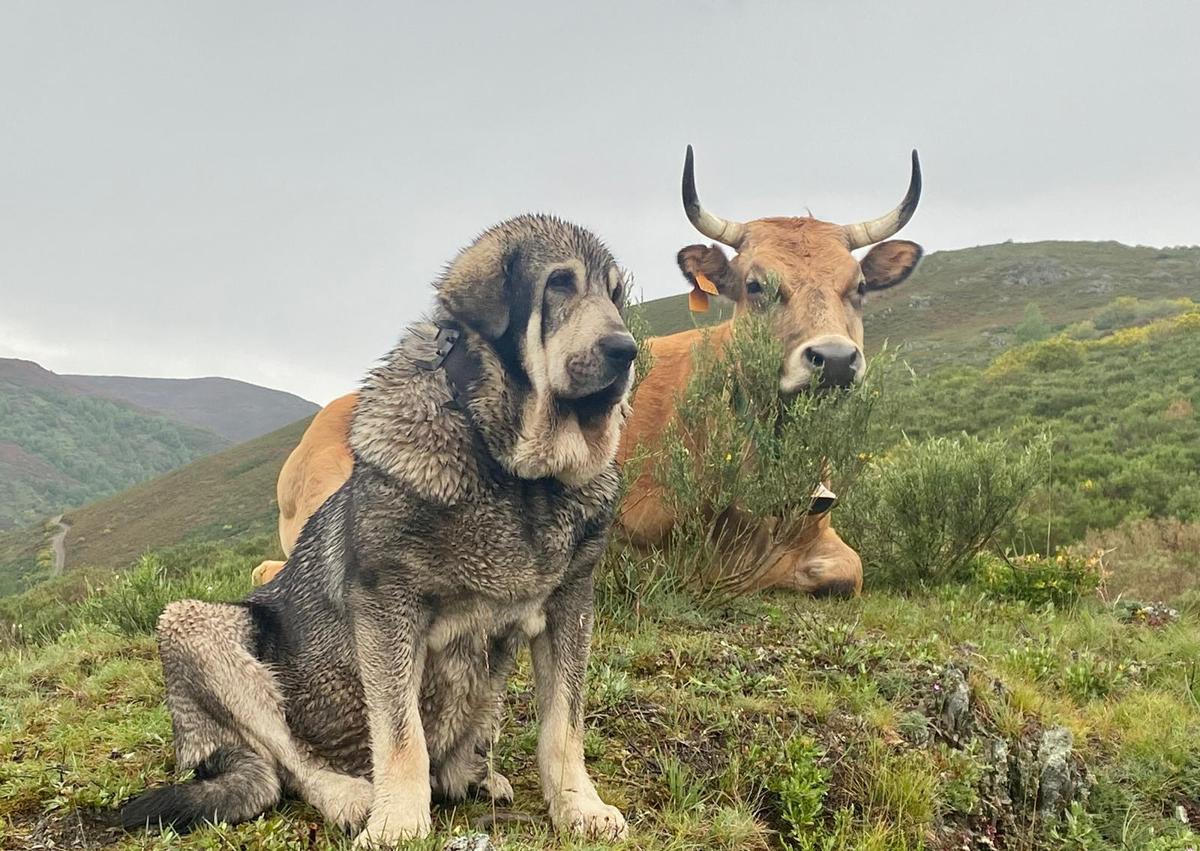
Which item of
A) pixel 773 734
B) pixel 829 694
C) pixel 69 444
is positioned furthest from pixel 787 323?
pixel 69 444

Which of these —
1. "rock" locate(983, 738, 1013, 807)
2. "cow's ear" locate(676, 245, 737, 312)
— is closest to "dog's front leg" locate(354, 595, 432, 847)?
"rock" locate(983, 738, 1013, 807)

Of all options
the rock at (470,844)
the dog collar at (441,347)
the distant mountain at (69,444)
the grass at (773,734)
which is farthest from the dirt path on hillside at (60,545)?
the rock at (470,844)

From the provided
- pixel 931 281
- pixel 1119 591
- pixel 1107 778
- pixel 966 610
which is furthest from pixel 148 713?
pixel 931 281

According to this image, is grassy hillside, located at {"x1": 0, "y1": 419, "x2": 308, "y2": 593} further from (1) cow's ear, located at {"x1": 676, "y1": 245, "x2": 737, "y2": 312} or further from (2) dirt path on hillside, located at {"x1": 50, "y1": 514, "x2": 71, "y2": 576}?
(1) cow's ear, located at {"x1": 676, "y1": 245, "x2": 737, "y2": 312}

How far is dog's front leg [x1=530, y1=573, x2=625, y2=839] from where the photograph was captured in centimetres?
289

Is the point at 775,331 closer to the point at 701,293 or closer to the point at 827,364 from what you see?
the point at 827,364

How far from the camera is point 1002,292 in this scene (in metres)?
63.0

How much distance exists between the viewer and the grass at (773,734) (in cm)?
312

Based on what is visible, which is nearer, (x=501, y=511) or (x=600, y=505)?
(x=501, y=511)

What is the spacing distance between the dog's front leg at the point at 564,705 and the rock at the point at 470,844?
37 centimetres

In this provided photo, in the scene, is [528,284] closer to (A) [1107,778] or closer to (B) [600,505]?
(B) [600,505]

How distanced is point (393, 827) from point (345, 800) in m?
0.36

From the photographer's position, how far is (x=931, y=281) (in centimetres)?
6925

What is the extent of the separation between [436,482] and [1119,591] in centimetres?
914
